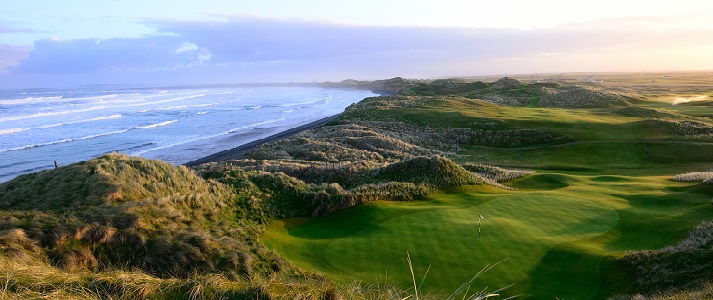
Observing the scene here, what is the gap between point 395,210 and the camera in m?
16.1

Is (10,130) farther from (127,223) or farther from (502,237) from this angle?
(502,237)

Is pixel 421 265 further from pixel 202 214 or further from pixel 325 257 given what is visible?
pixel 202 214

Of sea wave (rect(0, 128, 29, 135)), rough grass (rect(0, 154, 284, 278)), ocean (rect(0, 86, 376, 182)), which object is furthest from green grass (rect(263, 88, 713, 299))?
sea wave (rect(0, 128, 29, 135))

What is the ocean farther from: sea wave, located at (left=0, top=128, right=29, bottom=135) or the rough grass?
the rough grass

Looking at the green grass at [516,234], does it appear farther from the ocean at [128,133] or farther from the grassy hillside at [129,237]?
the ocean at [128,133]

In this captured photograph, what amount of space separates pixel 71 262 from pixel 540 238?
468 inches

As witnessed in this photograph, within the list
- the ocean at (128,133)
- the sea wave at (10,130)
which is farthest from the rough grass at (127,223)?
the sea wave at (10,130)

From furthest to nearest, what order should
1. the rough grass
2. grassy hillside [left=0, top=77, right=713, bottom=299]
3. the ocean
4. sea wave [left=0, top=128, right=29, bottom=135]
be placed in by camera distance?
sea wave [left=0, top=128, right=29, bottom=135] → the ocean → the rough grass → grassy hillside [left=0, top=77, right=713, bottom=299]

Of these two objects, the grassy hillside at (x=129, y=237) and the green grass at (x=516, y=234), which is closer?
the grassy hillside at (x=129, y=237)

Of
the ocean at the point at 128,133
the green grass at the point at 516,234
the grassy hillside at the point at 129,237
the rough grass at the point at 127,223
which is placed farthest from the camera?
the ocean at the point at 128,133

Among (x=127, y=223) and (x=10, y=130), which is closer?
(x=127, y=223)

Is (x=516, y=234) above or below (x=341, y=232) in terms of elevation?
above

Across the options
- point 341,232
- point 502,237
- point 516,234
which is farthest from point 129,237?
point 516,234

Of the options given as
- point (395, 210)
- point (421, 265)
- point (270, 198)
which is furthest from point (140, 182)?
point (421, 265)
